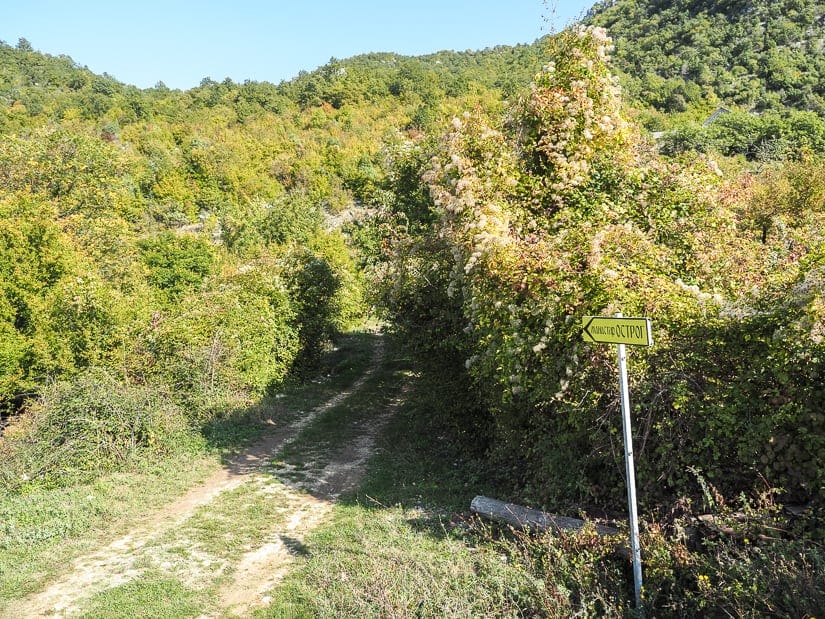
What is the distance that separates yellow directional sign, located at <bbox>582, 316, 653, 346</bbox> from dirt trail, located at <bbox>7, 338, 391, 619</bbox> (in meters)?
4.51

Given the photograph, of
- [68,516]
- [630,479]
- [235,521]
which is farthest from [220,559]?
[630,479]

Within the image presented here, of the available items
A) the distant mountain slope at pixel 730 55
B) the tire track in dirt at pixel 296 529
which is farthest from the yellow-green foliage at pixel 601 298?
the distant mountain slope at pixel 730 55

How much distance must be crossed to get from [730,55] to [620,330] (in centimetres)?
8620

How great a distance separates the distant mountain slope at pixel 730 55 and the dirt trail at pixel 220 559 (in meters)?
63.8

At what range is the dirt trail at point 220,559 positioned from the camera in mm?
5699

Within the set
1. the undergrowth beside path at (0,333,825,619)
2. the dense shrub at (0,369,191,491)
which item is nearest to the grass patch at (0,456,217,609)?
the undergrowth beside path at (0,333,825,619)

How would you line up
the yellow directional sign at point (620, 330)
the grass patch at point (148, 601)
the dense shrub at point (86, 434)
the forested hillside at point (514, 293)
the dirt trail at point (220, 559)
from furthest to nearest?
the dense shrub at point (86, 434)
the dirt trail at point (220, 559)
the grass patch at point (148, 601)
the forested hillside at point (514, 293)
the yellow directional sign at point (620, 330)

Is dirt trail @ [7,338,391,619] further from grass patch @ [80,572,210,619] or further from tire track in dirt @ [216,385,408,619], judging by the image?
grass patch @ [80,572,210,619]

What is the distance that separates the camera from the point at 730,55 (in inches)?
2785

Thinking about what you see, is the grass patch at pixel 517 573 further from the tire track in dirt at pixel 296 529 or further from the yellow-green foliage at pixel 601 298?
the yellow-green foliage at pixel 601 298

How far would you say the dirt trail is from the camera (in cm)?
570

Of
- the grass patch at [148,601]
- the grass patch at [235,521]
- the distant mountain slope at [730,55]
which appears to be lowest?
the grass patch at [235,521]

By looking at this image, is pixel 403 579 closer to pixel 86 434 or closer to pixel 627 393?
pixel 627 393

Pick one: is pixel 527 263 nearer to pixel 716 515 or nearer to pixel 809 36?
pixel 716 515
